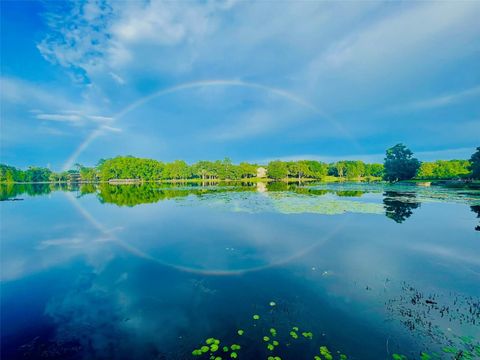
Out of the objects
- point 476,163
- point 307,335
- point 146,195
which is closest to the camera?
point 307,335

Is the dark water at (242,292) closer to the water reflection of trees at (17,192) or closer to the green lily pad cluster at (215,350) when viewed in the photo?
the green lily pad cluster at (215,350)

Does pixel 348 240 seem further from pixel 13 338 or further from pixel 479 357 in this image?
pixel 13 338

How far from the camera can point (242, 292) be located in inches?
279

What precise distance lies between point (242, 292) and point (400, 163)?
251 ft

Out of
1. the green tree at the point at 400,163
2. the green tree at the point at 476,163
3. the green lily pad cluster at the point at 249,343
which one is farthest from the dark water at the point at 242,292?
the green tree at the point at 400,163

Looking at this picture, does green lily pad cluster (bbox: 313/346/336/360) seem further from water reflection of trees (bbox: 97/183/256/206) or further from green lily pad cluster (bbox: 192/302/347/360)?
water reflection of trees (bbox: 97/183/256/206)

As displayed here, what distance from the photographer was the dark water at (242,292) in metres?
4.90

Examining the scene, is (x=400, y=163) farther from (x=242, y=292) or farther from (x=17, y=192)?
(x=17, y=192)

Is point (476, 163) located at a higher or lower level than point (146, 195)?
higher

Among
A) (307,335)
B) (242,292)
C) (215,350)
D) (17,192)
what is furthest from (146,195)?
(307,335)

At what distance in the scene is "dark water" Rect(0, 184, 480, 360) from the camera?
4.90m

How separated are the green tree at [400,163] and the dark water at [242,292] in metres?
62.4

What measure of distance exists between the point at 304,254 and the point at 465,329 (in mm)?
5584

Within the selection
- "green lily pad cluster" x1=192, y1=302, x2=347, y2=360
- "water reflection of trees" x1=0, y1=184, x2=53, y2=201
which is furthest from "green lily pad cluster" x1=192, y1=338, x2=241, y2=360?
"water reflection of trees" x1=0, y1=184, x2=53, y2=201
